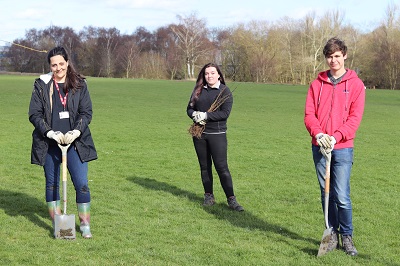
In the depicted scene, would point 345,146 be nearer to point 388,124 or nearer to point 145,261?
point 145,261

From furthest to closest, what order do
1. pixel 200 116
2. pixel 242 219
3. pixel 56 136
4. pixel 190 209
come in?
1. pixel 190 209
2. pixel 200 116
3. pixel 242 219
4. pixel 56 136

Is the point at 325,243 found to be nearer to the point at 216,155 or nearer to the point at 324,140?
the point at 324,140

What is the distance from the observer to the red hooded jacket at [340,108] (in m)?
5.66

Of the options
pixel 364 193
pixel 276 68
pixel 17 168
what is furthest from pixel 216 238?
pixel 276 68

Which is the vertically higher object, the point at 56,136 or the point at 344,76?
the point at 344,76

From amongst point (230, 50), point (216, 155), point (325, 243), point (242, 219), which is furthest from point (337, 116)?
point (230, 50)

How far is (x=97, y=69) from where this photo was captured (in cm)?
11056

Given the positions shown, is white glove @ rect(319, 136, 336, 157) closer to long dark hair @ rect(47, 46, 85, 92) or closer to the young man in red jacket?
the young man in red jacket

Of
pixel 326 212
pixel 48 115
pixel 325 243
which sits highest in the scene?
pixel 48 115

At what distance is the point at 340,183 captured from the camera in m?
5.75

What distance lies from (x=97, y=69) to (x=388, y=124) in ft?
304

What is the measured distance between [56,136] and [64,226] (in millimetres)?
955

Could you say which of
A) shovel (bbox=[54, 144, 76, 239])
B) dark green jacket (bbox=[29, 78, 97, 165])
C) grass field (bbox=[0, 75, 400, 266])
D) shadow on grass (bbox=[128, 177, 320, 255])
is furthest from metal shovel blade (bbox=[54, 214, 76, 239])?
shadow on grass (bbox=[128, 177, 320, 255])

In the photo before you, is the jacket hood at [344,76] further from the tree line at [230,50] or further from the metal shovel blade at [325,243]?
the tree line at [230,50]
